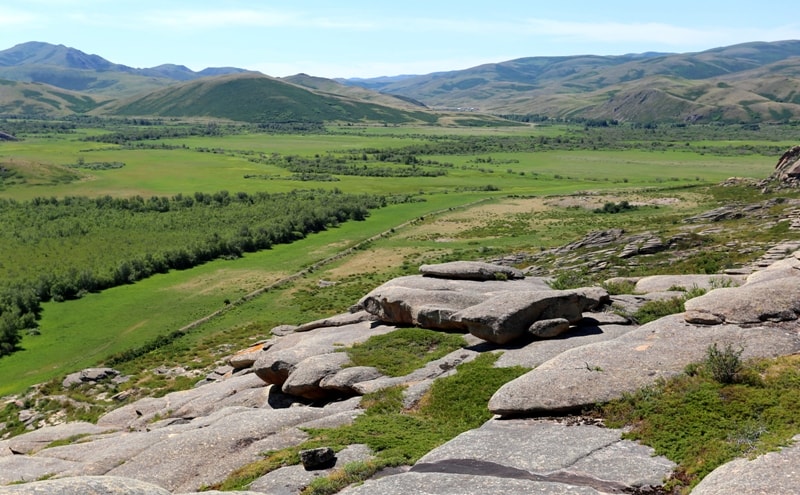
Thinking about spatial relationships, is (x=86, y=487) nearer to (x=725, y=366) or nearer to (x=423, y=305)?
(x=725, y=366)

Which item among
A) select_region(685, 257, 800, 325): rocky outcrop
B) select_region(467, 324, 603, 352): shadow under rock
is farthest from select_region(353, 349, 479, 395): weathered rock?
select_region(685, 257, 800, 325): rocky outcrop

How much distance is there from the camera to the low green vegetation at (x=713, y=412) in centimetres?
1847

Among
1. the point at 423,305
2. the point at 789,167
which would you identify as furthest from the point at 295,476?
the point at 789,167

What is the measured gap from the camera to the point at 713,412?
21.0 metres

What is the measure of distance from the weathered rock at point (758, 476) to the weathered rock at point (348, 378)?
18.5 metres

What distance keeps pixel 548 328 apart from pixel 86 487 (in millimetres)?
23508

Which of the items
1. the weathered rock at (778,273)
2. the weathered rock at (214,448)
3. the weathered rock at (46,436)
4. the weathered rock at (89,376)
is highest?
the weathered rock at (778,273)

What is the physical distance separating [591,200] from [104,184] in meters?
145

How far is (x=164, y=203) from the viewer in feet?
497

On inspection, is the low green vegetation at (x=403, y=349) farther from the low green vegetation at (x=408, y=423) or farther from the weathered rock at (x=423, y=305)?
the low green vegetation at (x=408, y=423)

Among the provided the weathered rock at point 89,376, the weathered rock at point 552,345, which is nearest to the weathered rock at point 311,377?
the weathered rock at point 552,345

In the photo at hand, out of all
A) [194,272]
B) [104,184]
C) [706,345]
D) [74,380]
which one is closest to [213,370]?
[74,380]

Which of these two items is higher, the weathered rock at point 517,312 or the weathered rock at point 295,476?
the weathered rock at point 517,312

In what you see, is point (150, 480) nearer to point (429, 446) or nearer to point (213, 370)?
point (429, 446)
